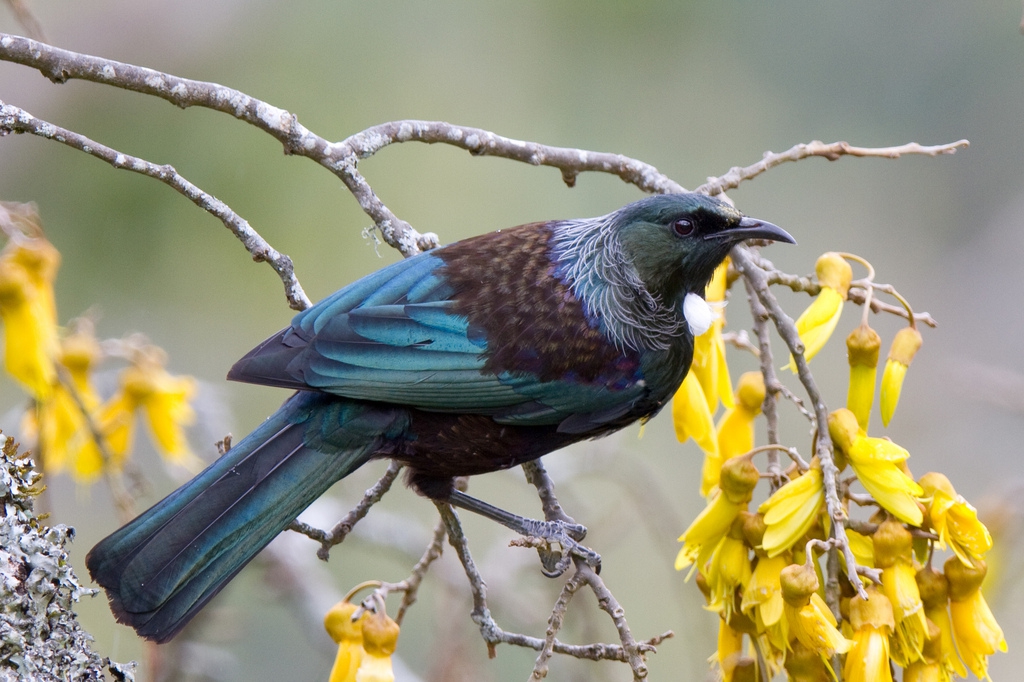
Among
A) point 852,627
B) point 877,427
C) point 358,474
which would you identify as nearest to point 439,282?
point 852,627

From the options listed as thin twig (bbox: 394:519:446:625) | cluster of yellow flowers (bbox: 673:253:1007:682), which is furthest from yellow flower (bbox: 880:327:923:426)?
thin twig (bbox: 394:519:446:625)

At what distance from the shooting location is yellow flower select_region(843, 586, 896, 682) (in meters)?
2.09

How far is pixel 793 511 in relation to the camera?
2184mm

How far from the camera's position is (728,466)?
2.34 metres

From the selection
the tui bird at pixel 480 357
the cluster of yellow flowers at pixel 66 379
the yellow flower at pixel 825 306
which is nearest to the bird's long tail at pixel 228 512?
the tui bird at pixel 480 357

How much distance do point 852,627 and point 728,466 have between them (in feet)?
1.38

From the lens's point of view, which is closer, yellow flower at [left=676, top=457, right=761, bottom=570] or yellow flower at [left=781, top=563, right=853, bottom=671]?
yellow flower at [left=781, top=563, right=853, bottom=671]

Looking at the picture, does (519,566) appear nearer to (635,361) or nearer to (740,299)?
(635,361)

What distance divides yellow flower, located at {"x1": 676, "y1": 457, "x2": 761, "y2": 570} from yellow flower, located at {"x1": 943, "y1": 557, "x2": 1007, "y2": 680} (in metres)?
0.45

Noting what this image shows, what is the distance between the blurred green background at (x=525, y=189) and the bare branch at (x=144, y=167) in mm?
1249

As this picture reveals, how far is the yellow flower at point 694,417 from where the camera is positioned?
8.57 feet

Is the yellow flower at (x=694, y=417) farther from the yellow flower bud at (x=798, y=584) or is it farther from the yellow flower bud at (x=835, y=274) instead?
the yellow flower bud at (x=798, y=584)

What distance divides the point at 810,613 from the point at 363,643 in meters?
0.93

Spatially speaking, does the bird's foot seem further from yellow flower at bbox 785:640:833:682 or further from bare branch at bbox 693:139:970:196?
bare branch at bbox 693:139:970:196
